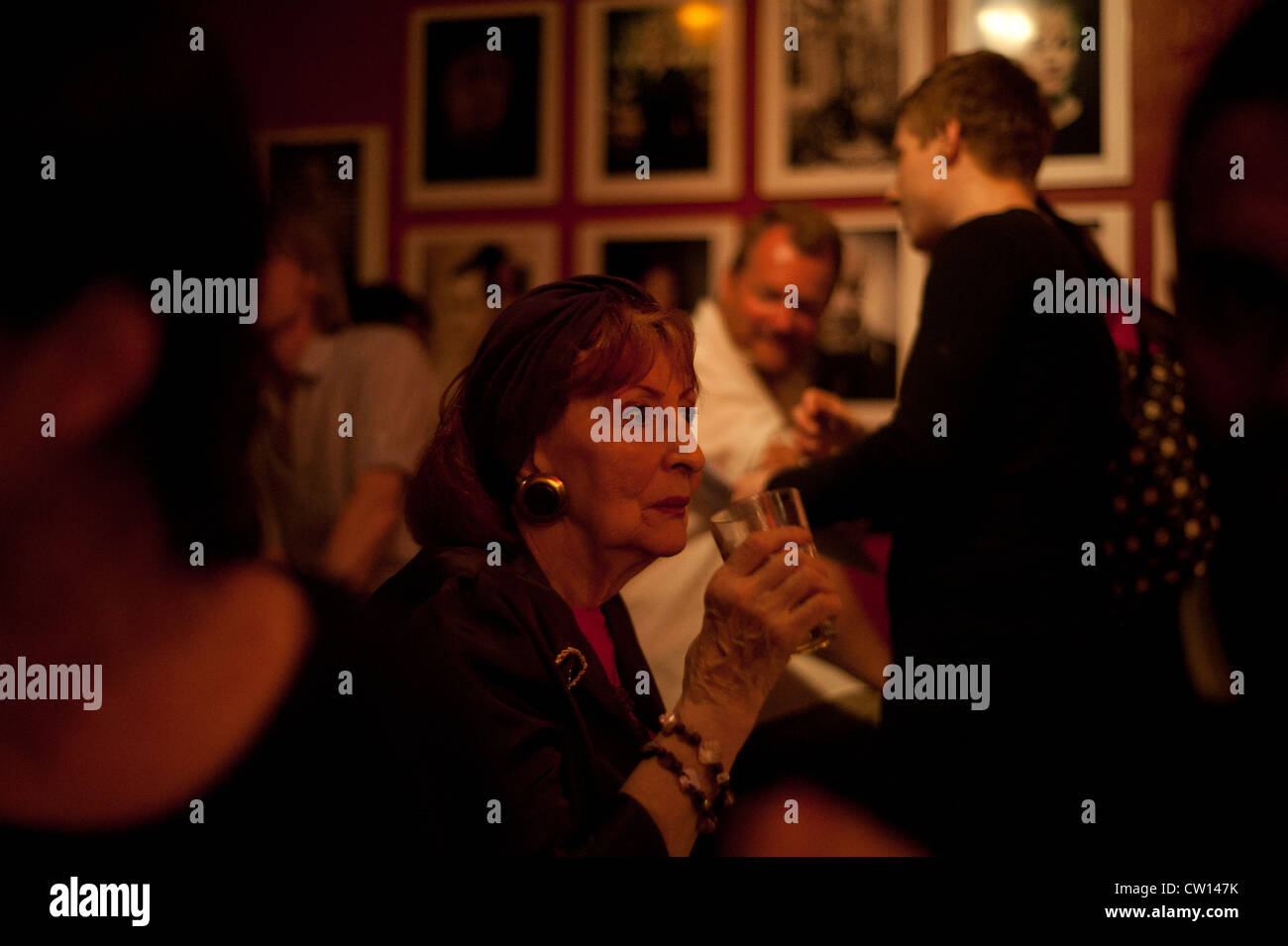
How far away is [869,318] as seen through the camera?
255cm

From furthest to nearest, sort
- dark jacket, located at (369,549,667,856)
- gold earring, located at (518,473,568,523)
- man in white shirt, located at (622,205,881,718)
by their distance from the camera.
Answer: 1. man in white shirt, located at (622,205,881,718)
2. gold earring, located at (518,473,568,523)
3. dark jacket, located at (369,549,667,856)

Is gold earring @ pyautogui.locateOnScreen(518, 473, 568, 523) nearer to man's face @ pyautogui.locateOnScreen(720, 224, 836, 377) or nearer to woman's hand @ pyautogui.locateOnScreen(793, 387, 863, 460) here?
woman's hand @ pyautogui.locateOnScreen(793, 387, 863, 460)

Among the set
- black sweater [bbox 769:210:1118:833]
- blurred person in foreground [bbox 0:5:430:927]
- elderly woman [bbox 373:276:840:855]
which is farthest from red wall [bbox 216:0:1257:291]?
blurred person in foreground [bbox 0:5:430:927]

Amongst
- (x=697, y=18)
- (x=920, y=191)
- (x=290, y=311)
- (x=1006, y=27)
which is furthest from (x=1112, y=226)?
(x=290, y=311)

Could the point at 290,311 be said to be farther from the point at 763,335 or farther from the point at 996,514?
the point at 996,514

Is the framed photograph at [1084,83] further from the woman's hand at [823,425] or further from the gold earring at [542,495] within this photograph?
the gold earring at [542,495]

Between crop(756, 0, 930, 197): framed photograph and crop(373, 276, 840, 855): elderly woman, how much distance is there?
157 centimetres

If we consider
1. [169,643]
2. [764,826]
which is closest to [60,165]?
[169,643]

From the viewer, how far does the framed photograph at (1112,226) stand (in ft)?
7.86

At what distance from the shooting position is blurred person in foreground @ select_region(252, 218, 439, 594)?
2086 millimetres

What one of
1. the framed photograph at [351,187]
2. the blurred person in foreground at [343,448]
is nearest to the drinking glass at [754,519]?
the blurred person in foreground at [343,448]

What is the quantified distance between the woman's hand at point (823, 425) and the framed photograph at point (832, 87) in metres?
0.97

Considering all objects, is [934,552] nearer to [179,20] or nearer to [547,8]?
[179,20]
